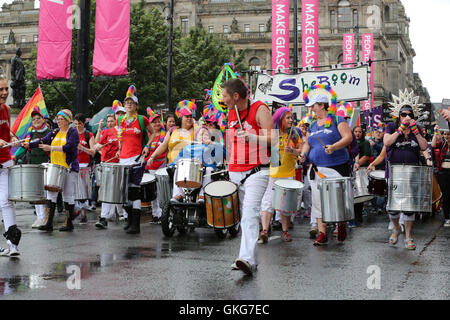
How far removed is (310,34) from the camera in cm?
2956

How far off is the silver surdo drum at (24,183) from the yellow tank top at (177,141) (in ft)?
10.2

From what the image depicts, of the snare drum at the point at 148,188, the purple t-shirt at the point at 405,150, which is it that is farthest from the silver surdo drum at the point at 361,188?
the snare drum at the point at 148,188

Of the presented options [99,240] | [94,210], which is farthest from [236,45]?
[99,240]

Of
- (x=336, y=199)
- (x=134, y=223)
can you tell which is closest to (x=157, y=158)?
(x=134, y=223)

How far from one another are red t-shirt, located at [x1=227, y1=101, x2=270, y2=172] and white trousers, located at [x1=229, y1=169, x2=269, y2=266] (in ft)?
0.37

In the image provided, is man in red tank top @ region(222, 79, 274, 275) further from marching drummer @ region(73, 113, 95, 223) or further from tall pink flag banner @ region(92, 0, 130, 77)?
tall pink flag banner @ region(92, 0, 130, 77)

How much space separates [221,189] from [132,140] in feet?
9.66

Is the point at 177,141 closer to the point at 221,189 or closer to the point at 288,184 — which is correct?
the point at 288,184

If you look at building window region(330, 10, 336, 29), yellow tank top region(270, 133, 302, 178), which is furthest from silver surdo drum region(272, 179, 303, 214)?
building window region(330, 10, 336, 29)

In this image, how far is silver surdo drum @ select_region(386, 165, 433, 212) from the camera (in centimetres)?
909

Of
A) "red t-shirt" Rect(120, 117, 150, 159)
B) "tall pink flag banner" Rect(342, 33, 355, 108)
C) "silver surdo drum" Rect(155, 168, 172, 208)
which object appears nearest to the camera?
"red t-shirt" Rect(120, 117, 150, 159)

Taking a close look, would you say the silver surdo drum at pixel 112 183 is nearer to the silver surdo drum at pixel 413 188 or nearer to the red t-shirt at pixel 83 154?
the red t-shirt at pixel 83 154

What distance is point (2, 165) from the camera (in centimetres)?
811
